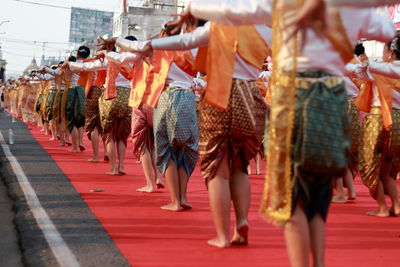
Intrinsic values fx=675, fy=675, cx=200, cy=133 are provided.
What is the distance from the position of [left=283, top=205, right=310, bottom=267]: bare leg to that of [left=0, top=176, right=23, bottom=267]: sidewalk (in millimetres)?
1898

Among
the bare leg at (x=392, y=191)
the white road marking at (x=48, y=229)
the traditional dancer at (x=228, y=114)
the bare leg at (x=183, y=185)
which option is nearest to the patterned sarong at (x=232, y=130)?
the traditional dancer at (x=228, y=114)

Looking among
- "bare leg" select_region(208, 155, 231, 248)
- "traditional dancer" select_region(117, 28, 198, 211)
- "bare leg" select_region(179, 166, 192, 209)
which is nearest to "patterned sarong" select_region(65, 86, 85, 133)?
"traditional dancer" select_region(117, 28, 198, 211)

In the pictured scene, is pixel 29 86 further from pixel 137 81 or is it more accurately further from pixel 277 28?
pixel 277 28

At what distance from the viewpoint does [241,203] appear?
4.85 meters

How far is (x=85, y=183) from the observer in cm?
809

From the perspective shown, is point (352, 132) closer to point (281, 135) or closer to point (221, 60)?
point (221, 60)

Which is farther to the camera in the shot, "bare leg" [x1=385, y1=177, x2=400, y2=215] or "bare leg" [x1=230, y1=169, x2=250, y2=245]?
"bare leg" [x1=385, y1=177, x2=400, y2=215]

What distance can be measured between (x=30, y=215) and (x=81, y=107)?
685cm

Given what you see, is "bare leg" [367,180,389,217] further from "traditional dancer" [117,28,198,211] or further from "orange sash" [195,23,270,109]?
"orange sash" [195,23,270,109]

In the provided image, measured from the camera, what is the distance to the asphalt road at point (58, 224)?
172 inches

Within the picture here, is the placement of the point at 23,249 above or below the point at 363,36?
below

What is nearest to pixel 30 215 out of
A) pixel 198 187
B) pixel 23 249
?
pixel 23 249

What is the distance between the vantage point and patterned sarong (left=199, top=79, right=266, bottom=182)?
468 centimetres

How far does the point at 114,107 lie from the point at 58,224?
361cm
